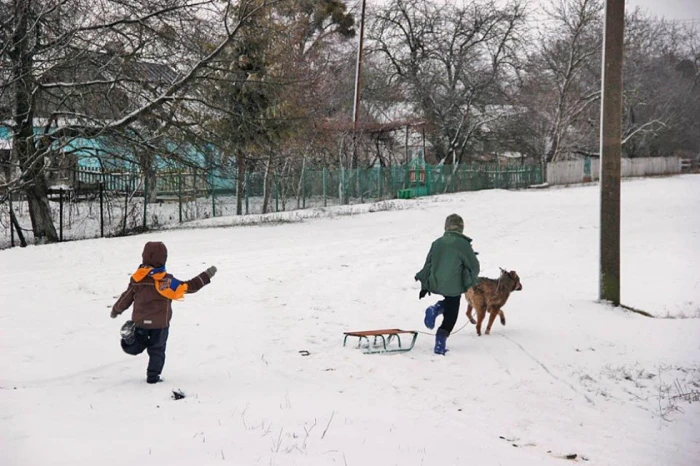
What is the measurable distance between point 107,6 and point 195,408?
14.3 meters

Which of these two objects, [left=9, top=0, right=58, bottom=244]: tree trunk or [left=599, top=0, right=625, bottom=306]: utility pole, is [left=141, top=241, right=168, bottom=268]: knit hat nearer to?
[left=599, top=0, right=625, bottom=306]: utility pole

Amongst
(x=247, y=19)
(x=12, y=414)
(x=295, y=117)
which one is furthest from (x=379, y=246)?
(x=12, y=414)

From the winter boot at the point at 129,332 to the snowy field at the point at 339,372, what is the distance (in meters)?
0.42

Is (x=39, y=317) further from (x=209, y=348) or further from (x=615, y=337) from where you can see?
(x=615, y=337)

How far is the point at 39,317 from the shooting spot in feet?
29.6

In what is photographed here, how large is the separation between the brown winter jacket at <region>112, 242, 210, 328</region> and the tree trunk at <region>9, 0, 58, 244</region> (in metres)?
10.2

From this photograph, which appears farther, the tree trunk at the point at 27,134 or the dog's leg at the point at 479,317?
the tree trunk at the point at 27,134

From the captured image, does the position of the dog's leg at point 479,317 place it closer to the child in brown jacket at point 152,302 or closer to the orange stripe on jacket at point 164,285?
the child in brown jacket at point 152,302

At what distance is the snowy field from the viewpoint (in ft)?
15.5

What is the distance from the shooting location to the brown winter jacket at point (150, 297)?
609 cm

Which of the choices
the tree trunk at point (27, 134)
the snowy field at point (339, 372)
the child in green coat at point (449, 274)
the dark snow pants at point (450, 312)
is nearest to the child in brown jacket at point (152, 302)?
the snowy field at point (339, 372)

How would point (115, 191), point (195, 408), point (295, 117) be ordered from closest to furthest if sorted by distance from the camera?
point (195, 408) → point (295, 117) → point (115, 191)

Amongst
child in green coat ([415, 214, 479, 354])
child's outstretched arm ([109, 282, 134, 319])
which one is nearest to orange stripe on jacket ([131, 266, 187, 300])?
child's outstretched arm ([109, 282, 134, 319])

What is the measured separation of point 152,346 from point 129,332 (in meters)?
0.25
